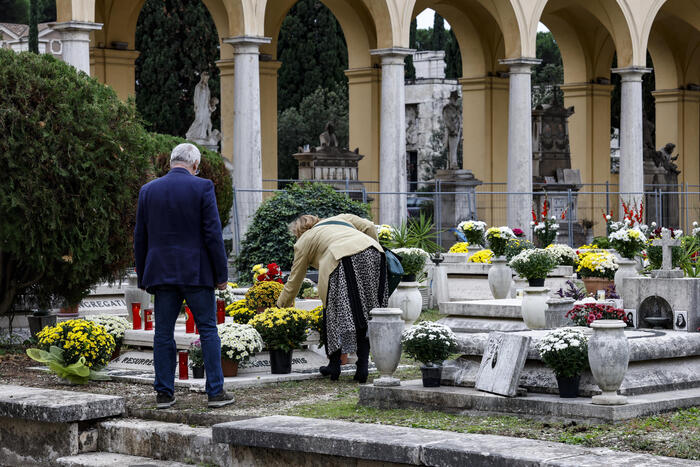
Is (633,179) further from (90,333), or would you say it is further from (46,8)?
(46,8)

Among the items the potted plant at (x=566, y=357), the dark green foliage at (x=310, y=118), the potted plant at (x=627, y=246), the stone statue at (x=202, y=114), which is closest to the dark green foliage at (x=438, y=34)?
the dark green foliage at (x=310, y=118)

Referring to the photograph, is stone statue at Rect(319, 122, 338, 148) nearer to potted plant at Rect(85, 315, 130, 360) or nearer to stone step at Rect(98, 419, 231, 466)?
potted plant at Rect(85, 315, 130, 360)

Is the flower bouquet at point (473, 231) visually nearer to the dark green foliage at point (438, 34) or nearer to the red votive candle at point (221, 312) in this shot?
the red votive candle at point (221, 312)

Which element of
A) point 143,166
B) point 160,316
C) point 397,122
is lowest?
point 160,316

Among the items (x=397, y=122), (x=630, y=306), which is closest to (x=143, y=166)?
(x=630, y=306)

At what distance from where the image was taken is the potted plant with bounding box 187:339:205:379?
27.0 feet

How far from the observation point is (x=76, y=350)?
852 cm

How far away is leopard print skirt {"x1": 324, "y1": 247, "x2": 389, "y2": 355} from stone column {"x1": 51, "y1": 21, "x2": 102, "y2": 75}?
34.1ft

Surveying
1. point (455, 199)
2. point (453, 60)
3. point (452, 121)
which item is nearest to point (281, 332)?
point (455, 199)

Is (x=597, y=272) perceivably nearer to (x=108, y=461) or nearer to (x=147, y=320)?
(x=147, y=320)

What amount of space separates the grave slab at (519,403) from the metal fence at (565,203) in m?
14.2

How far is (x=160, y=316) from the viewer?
7133 mm

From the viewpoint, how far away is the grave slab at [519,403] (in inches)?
253

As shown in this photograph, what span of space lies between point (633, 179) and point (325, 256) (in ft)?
62.1
